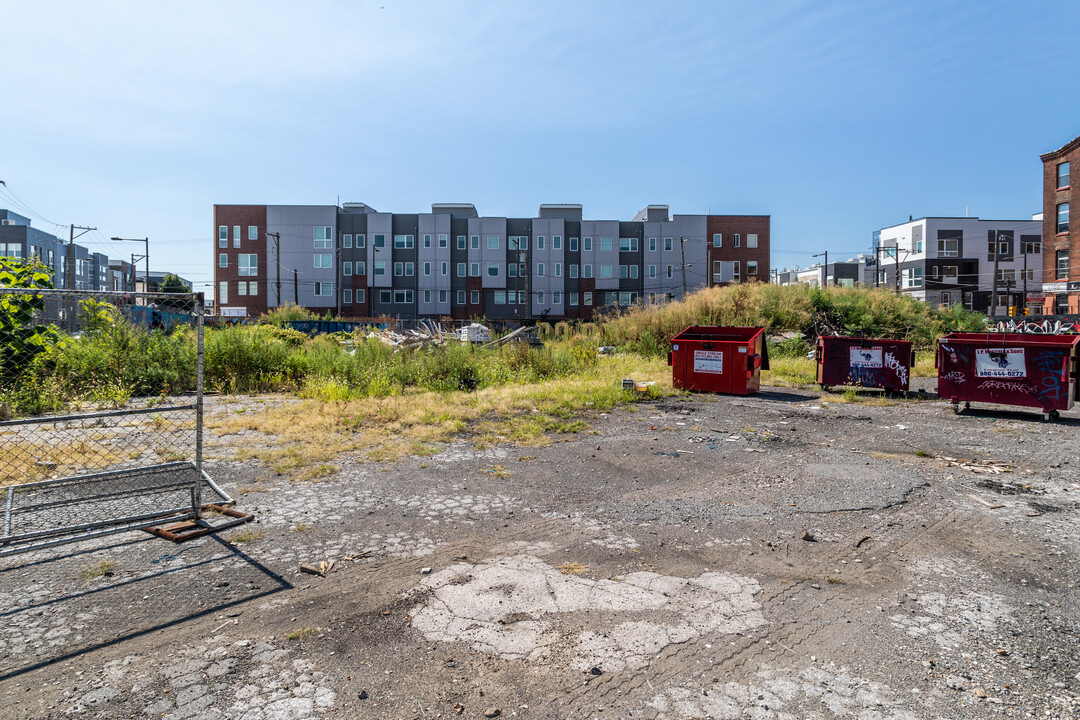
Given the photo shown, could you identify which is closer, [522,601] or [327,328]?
[522,601]

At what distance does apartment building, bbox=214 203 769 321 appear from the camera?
64.0m

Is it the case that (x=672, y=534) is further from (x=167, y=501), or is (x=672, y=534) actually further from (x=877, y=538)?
(x=167, y=501)

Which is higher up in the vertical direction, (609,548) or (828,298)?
(828,298)

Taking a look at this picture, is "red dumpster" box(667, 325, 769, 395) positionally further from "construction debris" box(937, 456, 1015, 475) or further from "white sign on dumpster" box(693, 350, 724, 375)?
"construction debris" box(937, 456, 1015, 475)

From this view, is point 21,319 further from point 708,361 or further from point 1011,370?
point 1011,370

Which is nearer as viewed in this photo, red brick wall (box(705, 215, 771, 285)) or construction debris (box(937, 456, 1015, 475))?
construction debris (box(937, 456, 1015, 475))

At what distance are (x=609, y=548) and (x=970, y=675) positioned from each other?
7.56 ft

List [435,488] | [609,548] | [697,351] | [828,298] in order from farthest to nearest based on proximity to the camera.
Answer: [828,298] → [697,351] → [435,488] → [609,548]

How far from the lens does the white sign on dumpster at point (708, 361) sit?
14.2 m

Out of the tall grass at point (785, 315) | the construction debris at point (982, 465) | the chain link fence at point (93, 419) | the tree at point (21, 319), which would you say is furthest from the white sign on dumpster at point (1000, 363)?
the tree at point (21, 319)

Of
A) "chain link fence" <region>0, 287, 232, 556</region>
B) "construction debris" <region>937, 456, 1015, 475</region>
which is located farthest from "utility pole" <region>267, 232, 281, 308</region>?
"construction debris" <region>937, 456, 1015, 475</region>

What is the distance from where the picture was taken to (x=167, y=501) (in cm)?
554

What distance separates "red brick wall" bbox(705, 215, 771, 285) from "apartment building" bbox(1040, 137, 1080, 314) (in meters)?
25.3

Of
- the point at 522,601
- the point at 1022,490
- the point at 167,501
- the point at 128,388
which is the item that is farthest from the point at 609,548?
the point at 128,388
